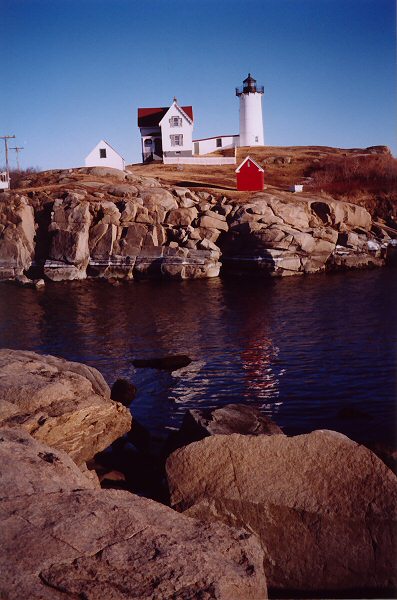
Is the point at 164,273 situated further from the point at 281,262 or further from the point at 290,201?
the point at 290,201

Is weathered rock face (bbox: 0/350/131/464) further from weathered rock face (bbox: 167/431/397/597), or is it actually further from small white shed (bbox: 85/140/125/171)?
small white shed (bbox: 85/140/125/171)

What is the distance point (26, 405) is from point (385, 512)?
8275mm

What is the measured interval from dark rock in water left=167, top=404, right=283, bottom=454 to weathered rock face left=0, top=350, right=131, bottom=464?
1.70 m

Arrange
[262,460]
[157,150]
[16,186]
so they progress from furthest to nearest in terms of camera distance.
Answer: [157,150], [16,186], [262,460]

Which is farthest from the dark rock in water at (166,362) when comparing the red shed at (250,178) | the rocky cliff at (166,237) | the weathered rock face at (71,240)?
the red shed at (250,178)

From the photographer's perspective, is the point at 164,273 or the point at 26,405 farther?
the point at 164,273

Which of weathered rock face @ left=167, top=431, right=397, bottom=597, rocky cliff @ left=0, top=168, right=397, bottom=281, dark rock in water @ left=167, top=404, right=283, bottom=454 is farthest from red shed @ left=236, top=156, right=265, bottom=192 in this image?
weathered rock face @ left=167, top=431, right=397, bottom=597

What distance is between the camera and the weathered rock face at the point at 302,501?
9.50 meters

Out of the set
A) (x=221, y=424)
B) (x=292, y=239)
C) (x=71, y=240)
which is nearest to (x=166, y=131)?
(x=71, y=240)

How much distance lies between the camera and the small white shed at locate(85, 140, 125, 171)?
269 ft

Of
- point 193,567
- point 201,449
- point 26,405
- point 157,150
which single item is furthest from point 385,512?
point 157,150

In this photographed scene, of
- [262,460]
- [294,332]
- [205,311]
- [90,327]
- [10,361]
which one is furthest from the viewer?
[205,311]

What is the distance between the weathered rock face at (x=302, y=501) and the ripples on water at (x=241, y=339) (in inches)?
285

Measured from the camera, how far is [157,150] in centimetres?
9306
